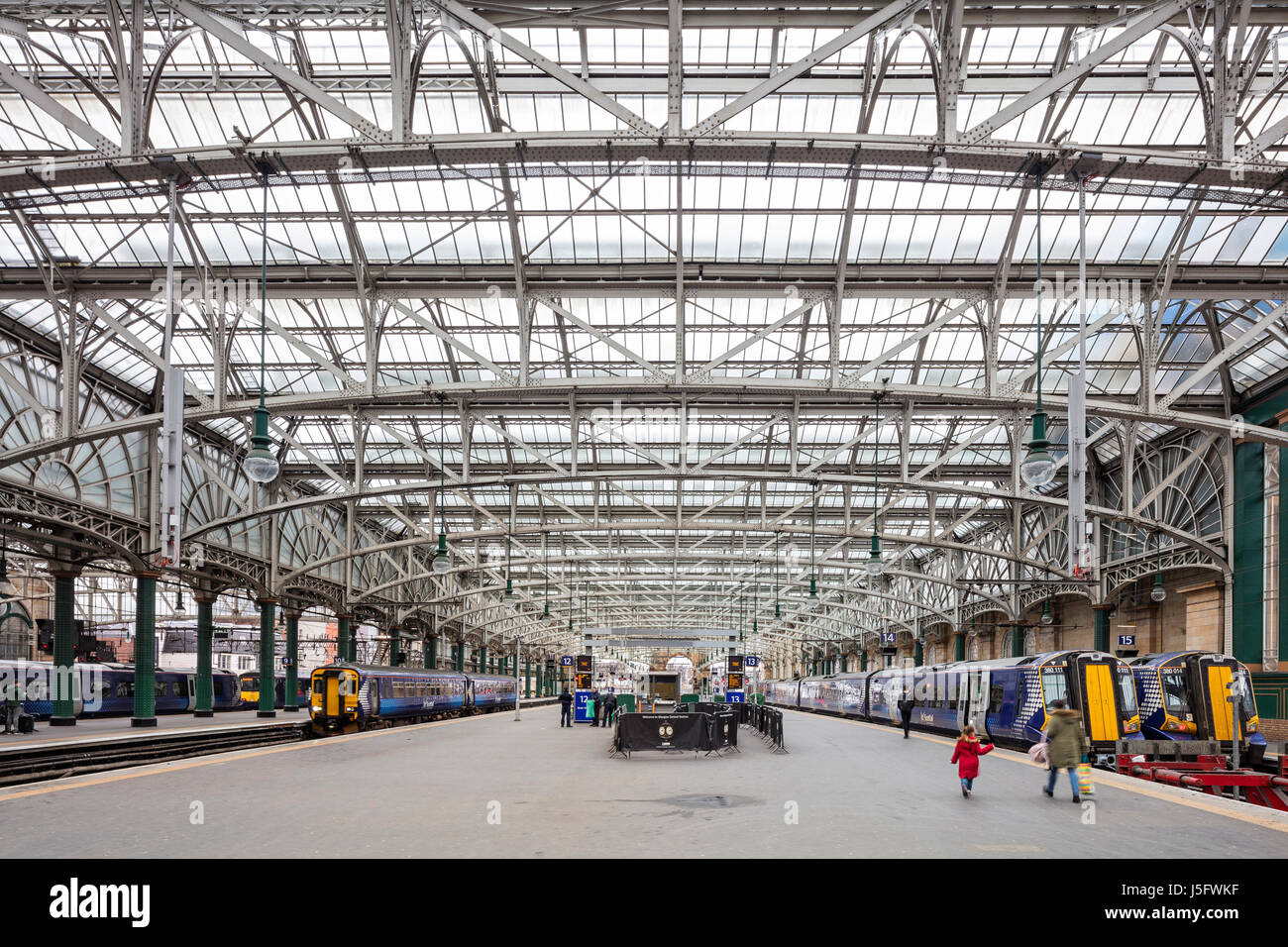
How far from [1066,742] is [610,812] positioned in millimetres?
7187

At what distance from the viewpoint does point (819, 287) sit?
86.9 ft

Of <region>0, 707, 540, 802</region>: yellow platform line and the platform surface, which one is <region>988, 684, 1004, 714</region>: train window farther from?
<region>0, 707, 540, 802</region>: yellow platform line

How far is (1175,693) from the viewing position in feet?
88.8

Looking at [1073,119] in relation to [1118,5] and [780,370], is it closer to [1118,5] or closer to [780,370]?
[1118,5]

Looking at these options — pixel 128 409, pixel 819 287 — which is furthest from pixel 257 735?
pixel 819 287

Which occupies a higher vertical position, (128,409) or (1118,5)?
(1118,5)

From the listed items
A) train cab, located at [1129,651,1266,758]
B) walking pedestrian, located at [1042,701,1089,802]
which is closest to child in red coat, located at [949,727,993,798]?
walking pedestrian, located at [1042,701,1089,802]

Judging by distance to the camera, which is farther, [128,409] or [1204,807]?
[128,409]

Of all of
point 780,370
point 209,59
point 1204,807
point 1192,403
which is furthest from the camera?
point 1192,403

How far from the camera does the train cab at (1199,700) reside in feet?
86.9

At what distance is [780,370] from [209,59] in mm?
18517

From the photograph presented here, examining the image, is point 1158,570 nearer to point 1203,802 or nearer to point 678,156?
point 1203,802

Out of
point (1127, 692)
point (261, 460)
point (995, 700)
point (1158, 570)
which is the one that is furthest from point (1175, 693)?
point (261, 460)

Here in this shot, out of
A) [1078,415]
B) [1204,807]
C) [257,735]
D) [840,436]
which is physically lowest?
[257,735]
